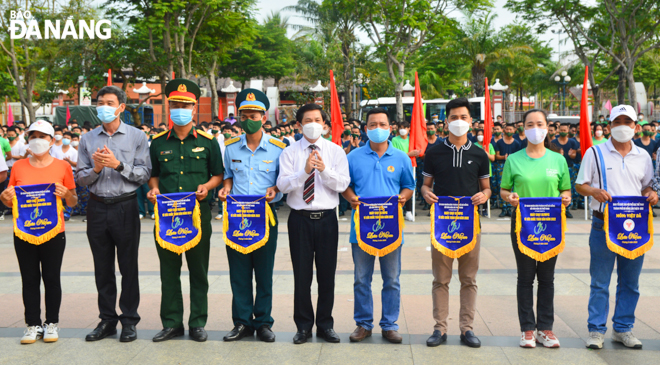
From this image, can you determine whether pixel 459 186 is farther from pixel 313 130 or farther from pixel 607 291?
pixel 607 291

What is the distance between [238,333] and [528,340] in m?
2.36

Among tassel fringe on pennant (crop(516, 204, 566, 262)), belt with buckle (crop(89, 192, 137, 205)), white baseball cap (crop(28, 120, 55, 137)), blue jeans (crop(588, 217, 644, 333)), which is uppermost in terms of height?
white baseball cap (crop(28, 120, 55, 137))

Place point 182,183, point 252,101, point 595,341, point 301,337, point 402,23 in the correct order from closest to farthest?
point 595,341, point 301,337, point 182,183, point 252,101, point 402,23

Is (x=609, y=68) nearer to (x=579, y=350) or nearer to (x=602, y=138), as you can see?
(x=602, y=138)

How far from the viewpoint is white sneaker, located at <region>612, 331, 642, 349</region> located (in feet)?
15.1

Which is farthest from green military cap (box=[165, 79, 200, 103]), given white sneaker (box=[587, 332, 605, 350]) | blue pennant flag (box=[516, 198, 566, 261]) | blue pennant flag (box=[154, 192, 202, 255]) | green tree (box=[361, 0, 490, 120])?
green tree (box=[361, 0, 490, 120])

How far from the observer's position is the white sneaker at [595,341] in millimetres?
4609

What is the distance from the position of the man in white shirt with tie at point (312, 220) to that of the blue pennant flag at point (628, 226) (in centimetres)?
212

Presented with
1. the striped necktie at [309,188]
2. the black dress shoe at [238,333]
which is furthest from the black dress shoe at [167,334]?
the striped necktie at [309,188]

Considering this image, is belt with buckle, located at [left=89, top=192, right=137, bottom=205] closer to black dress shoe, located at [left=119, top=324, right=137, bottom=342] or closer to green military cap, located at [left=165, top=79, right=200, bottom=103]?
green military cap, located at [left=165, top=79, right=200, bottom=103]

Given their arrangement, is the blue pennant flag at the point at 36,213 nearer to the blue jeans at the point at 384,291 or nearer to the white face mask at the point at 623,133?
the blue jeans at the point at 384,291

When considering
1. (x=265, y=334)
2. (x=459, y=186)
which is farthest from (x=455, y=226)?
(x=265, y=334)

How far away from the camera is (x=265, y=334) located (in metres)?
4.87

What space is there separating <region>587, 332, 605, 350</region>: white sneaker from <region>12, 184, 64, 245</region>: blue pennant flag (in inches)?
174
